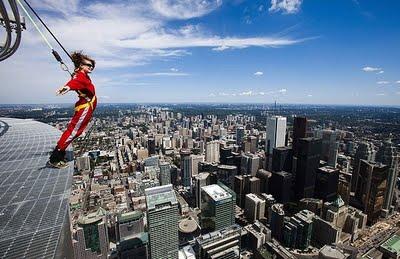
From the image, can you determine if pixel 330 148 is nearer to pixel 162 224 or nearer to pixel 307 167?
pixel 307 167

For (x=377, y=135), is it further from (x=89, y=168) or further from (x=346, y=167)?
(x=89, y=168)

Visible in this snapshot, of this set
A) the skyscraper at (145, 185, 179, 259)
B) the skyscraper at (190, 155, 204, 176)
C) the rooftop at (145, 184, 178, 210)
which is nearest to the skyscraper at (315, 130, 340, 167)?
the skyscraper at (190, 155, 204, 176)

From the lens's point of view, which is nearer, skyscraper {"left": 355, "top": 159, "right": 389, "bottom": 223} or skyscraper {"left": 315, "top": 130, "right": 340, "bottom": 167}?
skyscraper {"left": 355, "top": 159, "right": 389, "bottom": 223}

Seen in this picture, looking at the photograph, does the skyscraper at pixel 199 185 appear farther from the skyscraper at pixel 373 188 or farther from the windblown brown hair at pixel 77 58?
the windblown brown hair at pixel 77 58

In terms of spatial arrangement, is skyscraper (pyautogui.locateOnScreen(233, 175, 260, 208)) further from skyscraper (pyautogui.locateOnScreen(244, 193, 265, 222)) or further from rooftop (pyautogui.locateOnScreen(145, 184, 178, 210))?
rooftop (pyautogui.locateOnScreen(145, 184, 178, 210))

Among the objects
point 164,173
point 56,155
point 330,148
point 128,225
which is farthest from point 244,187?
point 56,155

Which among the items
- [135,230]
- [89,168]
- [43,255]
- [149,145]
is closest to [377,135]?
[149,145]
